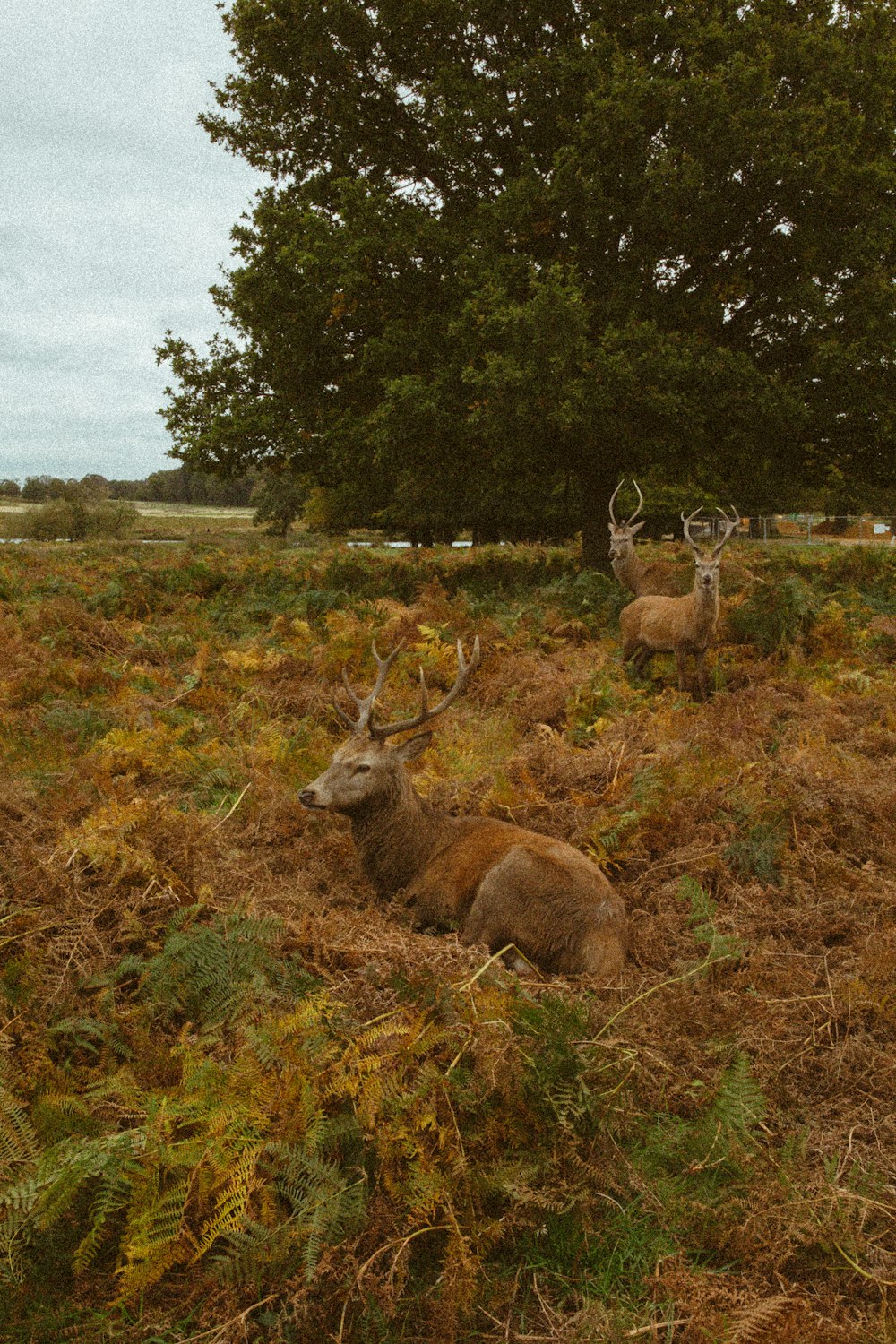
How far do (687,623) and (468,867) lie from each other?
5306 mm

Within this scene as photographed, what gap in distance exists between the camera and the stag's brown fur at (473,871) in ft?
15.3

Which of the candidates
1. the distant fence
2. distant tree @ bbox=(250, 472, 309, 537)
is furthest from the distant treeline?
the distant fence

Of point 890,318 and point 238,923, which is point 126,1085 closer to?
point 238,923

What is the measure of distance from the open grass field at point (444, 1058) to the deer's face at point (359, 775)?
0.51 metres

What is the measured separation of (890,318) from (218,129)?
1221 cm

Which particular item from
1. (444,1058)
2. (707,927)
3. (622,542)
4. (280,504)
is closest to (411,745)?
(707,927)

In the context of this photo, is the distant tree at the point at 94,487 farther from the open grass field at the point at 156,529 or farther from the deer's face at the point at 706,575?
the deer's face at the point at 706,575

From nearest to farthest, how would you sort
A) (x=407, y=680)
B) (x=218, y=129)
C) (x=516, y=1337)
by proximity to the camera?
(x=516, y=1337), (x=407, y=680), (x=218, y=129)

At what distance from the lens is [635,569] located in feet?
43.4

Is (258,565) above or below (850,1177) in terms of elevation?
above

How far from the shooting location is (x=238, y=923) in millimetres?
4258

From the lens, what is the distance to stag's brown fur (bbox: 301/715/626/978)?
465 cm

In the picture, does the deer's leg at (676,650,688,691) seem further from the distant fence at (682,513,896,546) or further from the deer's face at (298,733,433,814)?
the distant fence at (682,513,896,546)

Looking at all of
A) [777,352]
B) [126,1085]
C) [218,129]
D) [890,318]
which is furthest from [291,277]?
[126,1085]
